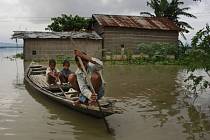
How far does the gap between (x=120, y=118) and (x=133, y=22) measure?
23153 mm

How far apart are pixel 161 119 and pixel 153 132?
3.65 feet

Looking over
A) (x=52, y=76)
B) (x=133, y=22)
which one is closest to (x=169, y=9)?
(x=133, y=22)

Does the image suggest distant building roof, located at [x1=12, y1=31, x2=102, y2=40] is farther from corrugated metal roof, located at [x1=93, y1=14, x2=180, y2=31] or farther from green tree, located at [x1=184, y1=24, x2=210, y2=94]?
green tree, located at [x1=184, y1=24, x2=210, y2=94]

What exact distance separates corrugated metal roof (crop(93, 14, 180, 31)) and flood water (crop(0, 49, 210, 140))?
18051 millimetres

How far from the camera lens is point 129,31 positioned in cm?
2989

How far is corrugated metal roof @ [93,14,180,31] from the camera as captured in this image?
2941 cm

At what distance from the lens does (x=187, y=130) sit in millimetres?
6977

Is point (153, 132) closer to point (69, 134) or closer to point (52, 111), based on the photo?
point (69, 134)

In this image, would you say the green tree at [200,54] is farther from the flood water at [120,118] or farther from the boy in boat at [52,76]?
the boy in boat at [52,76]

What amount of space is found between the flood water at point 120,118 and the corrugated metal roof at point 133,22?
18.1m

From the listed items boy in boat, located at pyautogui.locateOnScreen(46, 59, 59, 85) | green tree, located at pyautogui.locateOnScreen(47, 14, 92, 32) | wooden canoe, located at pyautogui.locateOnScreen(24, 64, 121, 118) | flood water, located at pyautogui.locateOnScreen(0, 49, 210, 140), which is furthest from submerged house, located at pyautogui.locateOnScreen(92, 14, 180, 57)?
boy in boat, located at pyautogui.locateOnScreen(46, 59, 59, 85)

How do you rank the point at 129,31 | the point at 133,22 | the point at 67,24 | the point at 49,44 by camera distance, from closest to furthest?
1. the point at 49,44
2. the point at 129,31
3. the point at 133,22
4. the point at 67,24

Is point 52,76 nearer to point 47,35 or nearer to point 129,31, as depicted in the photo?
point 47,35

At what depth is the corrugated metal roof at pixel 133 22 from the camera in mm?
29406
